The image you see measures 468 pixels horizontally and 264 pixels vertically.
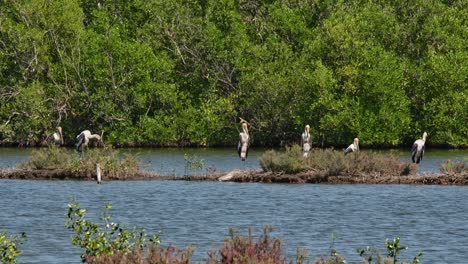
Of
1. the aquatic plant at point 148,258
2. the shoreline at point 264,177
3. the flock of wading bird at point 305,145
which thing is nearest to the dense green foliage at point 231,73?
the flock of wading bird at point 305,145

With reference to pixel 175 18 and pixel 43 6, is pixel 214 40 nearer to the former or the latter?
pixel 175 18

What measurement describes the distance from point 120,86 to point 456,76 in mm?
19848

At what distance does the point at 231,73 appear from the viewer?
75.8 metres

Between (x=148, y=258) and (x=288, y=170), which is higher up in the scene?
(x=288, y=170)

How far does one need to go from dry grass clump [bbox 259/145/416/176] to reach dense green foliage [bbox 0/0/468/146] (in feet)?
96.0

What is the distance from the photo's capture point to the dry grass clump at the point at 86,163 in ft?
137

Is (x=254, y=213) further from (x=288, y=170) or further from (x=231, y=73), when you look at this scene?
(x=231, y=73)

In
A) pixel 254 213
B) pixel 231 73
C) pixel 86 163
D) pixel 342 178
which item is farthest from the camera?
pixel 231 73

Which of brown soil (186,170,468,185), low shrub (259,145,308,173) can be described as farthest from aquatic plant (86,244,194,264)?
low shrub (259,145,308,173)

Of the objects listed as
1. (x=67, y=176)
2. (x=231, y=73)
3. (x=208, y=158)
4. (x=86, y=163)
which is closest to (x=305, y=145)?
(x=86, y=163)

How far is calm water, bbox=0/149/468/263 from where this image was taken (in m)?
27.9

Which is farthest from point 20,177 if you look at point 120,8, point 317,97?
point 120,8

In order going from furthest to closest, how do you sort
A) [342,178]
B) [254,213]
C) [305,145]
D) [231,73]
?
[231,73] → [305,145] → [342,178] → [254,213]

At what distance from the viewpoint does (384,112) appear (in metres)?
70.7
